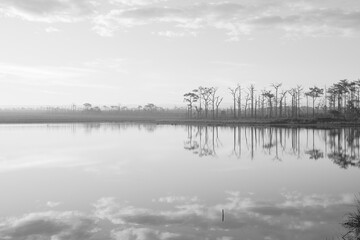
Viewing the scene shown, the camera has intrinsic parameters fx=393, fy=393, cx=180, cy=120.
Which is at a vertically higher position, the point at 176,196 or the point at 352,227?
the point at 352,227

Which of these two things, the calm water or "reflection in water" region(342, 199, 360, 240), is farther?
the calm water

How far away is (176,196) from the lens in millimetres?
15625

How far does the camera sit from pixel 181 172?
72.1 ft

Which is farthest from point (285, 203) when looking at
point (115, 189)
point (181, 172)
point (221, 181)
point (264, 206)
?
point (181, 172)

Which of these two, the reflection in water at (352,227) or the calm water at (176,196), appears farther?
the calm water at (176,196)

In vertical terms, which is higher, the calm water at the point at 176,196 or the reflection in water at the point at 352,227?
the reflection in water at the point at 352,227

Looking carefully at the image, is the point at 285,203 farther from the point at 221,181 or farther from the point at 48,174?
the point at 48,174

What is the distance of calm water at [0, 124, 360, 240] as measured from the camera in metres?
11.0

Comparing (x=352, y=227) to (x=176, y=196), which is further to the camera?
(x=176, y=196)

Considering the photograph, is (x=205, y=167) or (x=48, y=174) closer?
(x=48, y=174)

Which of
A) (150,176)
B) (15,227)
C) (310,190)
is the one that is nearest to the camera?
(15,227)

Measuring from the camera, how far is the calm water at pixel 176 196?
1105 centimetres

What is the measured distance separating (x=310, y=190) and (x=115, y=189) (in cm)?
836

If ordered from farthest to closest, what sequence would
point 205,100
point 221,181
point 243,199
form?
point 205,100 → point 221,181 → point 243,199
